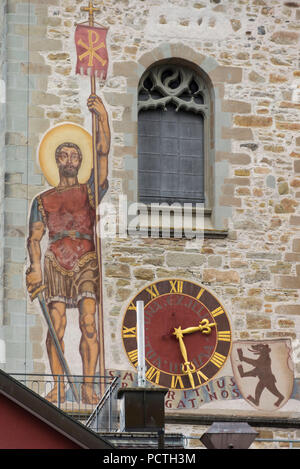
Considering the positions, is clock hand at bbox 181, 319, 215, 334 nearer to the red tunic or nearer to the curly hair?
the red tunic

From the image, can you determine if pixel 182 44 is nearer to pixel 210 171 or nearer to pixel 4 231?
pixel 210 171

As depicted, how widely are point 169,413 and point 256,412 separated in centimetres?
113

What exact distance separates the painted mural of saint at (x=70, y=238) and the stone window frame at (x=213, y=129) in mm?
253

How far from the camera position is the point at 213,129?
2498cm

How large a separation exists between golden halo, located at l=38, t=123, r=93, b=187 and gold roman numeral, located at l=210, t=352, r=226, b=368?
107 inches

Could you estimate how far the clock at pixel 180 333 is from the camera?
23.9 meters

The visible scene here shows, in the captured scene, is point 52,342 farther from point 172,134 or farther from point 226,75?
point 226,75

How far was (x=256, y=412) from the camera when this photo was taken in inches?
941

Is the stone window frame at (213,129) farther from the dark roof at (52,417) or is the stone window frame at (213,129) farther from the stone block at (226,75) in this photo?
the dark roof at (52,417)

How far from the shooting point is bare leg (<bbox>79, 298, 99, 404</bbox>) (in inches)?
922

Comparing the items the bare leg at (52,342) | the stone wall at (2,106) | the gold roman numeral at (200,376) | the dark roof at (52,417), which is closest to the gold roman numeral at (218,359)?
the gold roman numeral at (200,376)
